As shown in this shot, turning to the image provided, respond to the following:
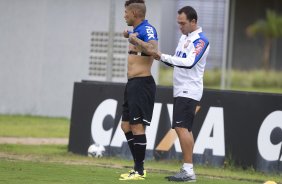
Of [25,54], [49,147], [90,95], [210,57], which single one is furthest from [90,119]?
[210,57]

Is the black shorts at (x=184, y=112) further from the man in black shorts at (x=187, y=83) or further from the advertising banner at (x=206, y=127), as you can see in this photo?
the advertising banner at (x=206, y=127)

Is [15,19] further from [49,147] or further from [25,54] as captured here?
[49,147]

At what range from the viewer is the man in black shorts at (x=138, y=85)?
36.0ft

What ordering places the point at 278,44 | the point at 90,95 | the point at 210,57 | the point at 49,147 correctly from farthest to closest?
the point at 278,44, the point at 210,57, the point at 49,147, the point at 90,95

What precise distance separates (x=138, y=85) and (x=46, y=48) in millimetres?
11934

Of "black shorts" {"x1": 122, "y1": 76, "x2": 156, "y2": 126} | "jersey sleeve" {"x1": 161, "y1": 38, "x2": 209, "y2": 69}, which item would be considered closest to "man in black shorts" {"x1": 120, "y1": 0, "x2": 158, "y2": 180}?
"black shorts" {"x1": 122, "y1": 76, "x2": 156, "y2": 126}

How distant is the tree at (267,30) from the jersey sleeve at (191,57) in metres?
44.1

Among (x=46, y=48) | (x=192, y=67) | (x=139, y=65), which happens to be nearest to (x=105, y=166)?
(x=139, y=65)

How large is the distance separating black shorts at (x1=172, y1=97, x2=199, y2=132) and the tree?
44.1 metres

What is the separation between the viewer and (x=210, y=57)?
47906mm

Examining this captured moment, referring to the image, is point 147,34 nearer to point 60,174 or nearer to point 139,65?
point 139,65

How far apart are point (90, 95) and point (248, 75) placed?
119 feet

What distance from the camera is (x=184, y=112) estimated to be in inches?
436

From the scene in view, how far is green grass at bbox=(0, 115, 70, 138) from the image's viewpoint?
1827 cm
